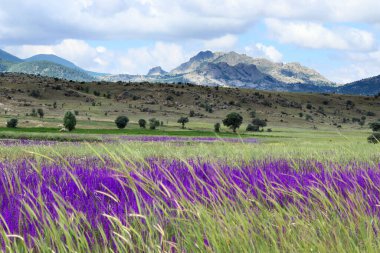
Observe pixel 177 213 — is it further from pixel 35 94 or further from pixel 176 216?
pixel 35 94

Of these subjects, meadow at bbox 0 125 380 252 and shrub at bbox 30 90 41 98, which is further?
shrub at bbox 30 90 41 98

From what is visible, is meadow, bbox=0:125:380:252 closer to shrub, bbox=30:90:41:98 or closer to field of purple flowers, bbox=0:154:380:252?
field of purple flowers, bbox=0:154:380:252

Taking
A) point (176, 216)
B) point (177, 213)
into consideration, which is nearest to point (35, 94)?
point (176, 216)

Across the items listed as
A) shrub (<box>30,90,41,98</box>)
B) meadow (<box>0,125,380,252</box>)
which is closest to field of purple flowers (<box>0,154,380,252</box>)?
meadow (<box>0,125,380,252</box>)

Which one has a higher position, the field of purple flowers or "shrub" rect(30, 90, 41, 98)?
"shrub" rect(30, 90, 41, 98)

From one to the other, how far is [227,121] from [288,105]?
82922 millimetres

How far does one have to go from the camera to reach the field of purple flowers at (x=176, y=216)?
3498mm

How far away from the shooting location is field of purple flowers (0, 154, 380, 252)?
350 cm

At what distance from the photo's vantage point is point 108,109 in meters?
124

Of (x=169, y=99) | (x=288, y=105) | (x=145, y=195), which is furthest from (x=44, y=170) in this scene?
(x=288, y=105)

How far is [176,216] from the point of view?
4.89 m

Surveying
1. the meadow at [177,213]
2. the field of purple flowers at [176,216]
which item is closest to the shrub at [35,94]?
the meadow at [177,213]

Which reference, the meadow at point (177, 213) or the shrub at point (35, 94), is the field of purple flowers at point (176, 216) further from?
the shrub at point (35, 94)

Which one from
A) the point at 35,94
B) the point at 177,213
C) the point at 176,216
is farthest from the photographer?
the point at 35,94
